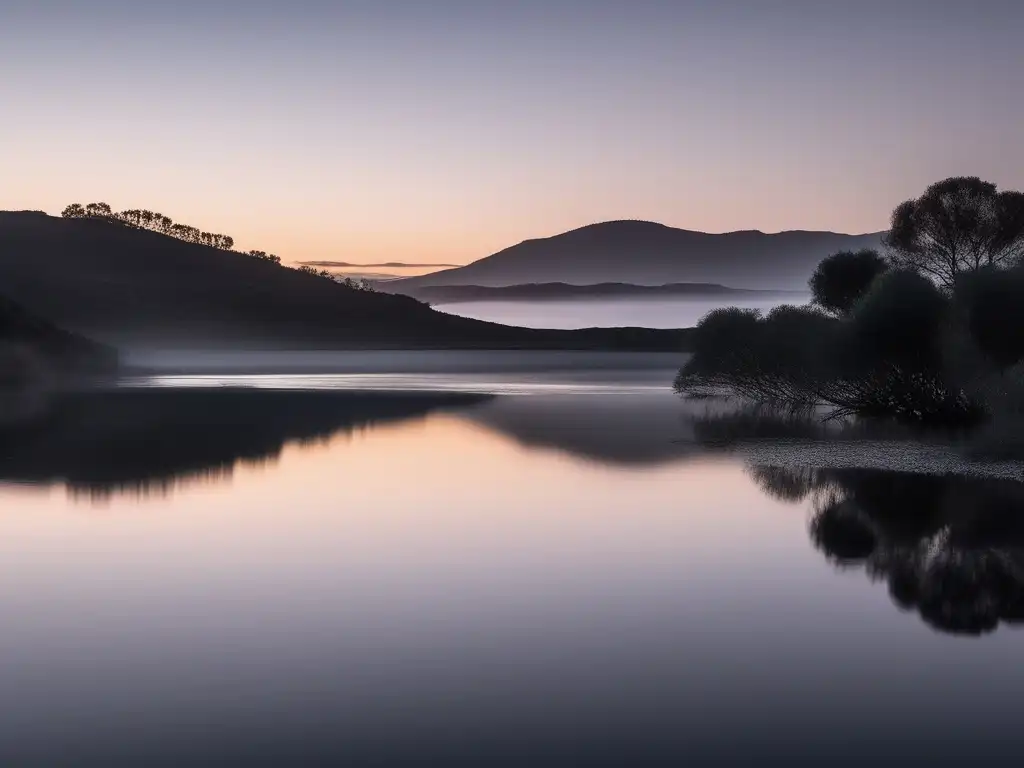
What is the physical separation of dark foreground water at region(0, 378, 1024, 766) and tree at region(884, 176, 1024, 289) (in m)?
47.4

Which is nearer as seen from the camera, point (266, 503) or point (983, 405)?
point (266, 503)

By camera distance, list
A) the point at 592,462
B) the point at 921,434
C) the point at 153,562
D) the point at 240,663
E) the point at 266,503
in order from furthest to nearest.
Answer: the point at 921,434 < the point at 592,462 < the point at 266,503 < the point at 153,562 < the point at 240,663

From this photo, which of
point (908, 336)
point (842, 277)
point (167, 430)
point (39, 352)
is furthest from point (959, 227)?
point (39, 352)

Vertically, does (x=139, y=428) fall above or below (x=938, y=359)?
below

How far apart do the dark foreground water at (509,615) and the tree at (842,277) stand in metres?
37.9

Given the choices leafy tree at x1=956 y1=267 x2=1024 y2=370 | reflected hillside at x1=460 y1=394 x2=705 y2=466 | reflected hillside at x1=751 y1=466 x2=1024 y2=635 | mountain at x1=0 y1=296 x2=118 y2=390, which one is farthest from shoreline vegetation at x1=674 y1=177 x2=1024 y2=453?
mountain at x1=0 y1=296 x2=118 y2=390

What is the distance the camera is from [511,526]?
19344 mm

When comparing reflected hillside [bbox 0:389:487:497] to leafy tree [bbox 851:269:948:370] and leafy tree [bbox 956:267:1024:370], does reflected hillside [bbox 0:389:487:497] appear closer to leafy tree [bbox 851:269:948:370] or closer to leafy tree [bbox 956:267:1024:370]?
leafy tree [bbox 851:269:948:370]

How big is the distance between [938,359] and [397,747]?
32.7 m

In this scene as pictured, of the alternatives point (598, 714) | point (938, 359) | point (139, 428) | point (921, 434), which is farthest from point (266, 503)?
point (938, 359)

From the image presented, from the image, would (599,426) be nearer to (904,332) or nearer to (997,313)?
(904,332)

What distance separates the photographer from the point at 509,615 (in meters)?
12.8

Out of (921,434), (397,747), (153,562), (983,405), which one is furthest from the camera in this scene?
(983,405)

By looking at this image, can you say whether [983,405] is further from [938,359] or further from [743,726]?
[743,726]
